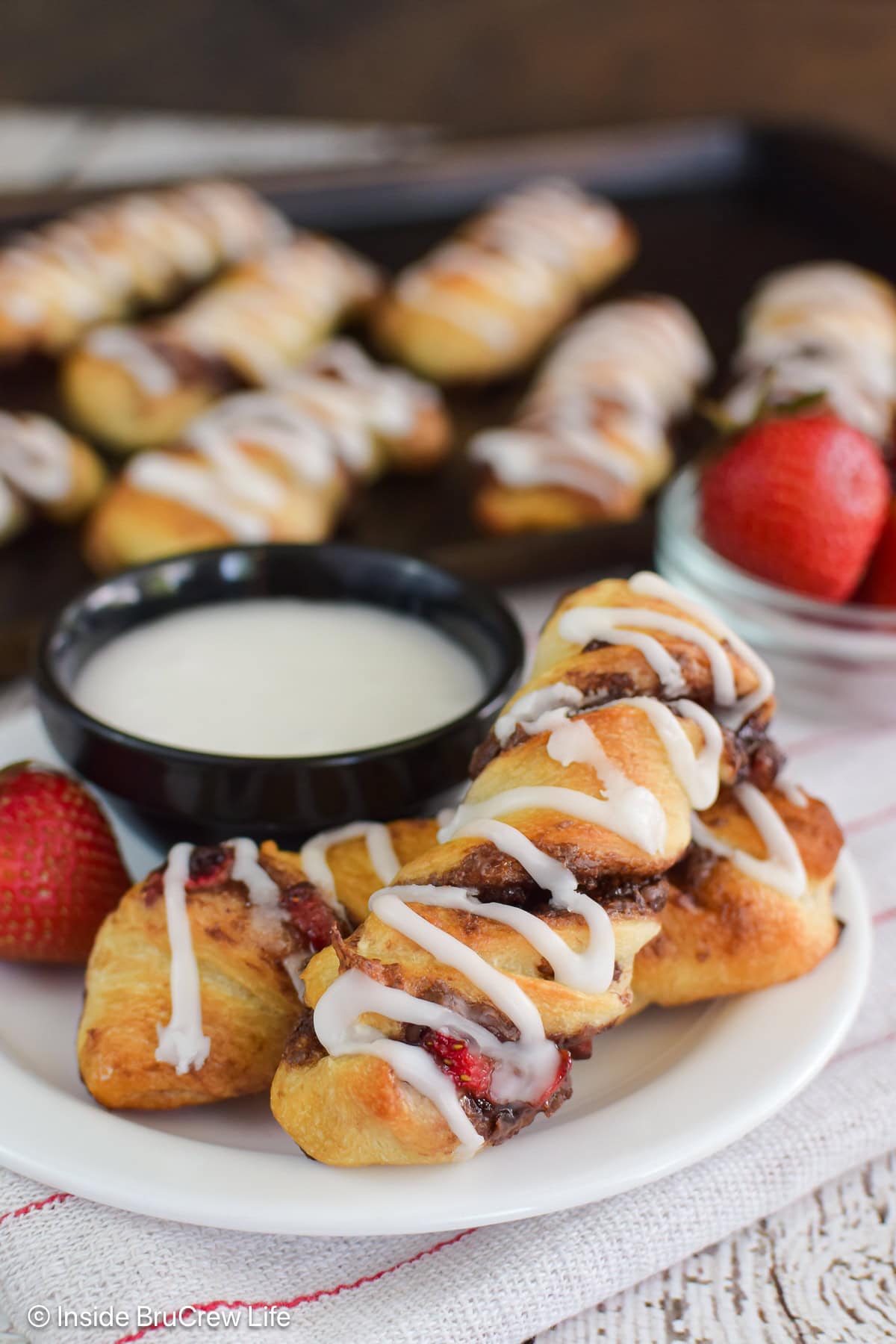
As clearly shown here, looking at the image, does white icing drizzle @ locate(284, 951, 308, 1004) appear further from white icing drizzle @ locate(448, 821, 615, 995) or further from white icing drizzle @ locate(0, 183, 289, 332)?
white icing drizzle @ locate(0, 183, 289, 332)

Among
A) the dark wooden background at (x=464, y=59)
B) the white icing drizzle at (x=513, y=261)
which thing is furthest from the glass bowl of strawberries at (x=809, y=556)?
the dark wooden background at (x=464, y=59)

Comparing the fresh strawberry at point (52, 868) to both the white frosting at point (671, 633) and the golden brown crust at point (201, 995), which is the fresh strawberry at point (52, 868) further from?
the white frosting at point (671, 633)

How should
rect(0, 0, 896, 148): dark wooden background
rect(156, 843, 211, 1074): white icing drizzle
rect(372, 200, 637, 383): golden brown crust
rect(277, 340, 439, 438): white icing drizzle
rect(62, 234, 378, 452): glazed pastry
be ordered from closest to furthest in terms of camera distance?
rect(156, 843, 211, 1074): white icing drizzle → rect(277, 340, 439, 438): white icing drizzle → rect(62, 234, 378, 452): glazed pastry → rect(372, 200, 637, 383): golden brown crust → rect(0, 0, 896, 148): dark wooden background

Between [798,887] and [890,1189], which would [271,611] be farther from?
[890,1189]

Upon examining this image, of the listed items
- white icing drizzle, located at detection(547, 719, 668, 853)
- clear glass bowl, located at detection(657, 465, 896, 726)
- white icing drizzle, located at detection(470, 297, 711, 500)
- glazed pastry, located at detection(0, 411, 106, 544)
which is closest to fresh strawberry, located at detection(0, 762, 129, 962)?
white icing drizzle, located at detection(547, 719, 668, 853)

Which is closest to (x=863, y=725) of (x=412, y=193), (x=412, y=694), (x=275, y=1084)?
(x=412, y=694)

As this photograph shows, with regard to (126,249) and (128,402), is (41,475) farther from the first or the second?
(126,249)
